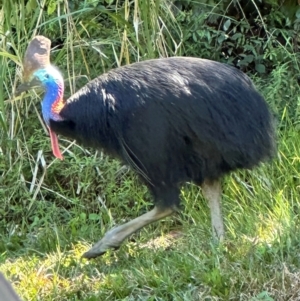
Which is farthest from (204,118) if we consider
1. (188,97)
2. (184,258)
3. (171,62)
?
(184,258)

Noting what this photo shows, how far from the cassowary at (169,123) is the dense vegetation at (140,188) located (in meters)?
0.27

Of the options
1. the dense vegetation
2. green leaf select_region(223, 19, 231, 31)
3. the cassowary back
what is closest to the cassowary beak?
the cassowary back

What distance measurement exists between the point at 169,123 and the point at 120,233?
616mm

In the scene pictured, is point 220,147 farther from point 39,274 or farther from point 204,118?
point 39,274

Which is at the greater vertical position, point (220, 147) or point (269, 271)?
point (220, 147)

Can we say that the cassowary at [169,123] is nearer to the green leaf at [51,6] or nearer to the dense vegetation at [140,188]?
the dense vegetation at [140,188]

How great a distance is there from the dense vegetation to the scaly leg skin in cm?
7

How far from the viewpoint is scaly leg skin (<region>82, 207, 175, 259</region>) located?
3.45 m

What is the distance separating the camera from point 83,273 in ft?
11.0

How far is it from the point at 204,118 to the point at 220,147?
151 mm

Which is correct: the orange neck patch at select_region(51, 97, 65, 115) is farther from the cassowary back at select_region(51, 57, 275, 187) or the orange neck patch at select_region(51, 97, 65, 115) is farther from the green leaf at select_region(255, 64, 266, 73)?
the green leaf at select_region(255, 64, 266, 73)

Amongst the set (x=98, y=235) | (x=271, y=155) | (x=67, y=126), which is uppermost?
(x=67, y=126)

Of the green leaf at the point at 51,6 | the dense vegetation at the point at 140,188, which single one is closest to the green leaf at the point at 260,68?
the dense vegetation at the point at 140,188

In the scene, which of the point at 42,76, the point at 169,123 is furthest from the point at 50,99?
the point at 169,123
